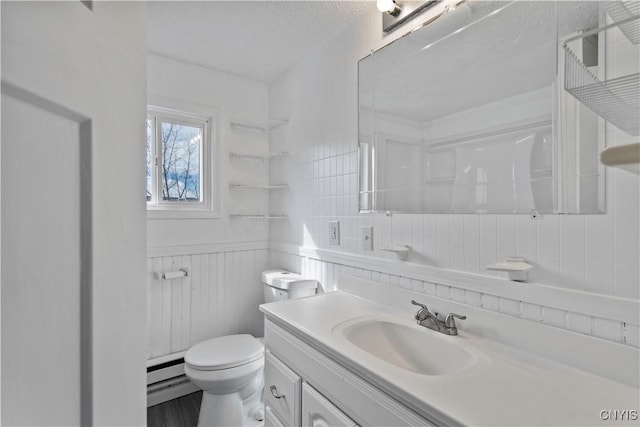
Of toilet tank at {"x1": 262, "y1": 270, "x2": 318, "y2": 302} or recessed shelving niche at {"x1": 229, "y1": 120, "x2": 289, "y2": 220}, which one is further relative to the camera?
recessed shelving niche at {"x1": 229, "y1": 120, "x2": 289, "y2": 220}

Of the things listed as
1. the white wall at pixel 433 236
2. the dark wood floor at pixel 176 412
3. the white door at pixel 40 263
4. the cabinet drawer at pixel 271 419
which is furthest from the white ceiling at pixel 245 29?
the dark wood floor at pixel 176 412

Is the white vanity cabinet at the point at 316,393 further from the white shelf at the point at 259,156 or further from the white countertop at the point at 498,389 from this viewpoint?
the white shelf at the point at 259,156

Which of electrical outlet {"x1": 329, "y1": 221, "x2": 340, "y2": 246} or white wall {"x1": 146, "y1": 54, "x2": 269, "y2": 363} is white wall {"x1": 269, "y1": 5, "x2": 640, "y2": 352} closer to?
electrical outlet {"x1": 329, "y1": 221, "x2": 340, "y2": 246}

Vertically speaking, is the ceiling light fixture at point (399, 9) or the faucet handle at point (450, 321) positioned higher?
the ceiling light fixture at point (399, 9)

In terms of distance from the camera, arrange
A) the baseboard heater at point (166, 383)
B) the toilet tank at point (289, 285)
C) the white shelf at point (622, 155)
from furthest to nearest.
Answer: the baseboard heater at point (166, 383) → the toilet tank at point (289, 285) → the white shelf at point (622, 155)

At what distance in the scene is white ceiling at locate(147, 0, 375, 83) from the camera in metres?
1.59

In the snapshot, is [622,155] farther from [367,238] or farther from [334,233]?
[334,233]

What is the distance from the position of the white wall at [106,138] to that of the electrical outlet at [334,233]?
137 cm

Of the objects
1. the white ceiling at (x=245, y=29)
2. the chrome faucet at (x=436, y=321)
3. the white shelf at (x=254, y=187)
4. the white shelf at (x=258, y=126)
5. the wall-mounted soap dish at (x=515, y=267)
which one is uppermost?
the white ceiling at (x=245, y=29)

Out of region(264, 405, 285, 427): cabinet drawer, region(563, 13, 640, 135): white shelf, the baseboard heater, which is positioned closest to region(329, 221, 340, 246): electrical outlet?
region(264, 405, 285, 427): cabinet drawer

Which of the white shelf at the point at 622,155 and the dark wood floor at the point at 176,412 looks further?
the dark wood floor at the point at 176,412

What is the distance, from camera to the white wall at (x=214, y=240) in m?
2.05

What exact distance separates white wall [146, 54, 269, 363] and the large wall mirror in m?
1.11

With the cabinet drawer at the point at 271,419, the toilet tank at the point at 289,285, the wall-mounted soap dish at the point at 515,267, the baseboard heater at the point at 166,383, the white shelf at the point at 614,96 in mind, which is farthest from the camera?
the baseboard heater at the point at 166,383
